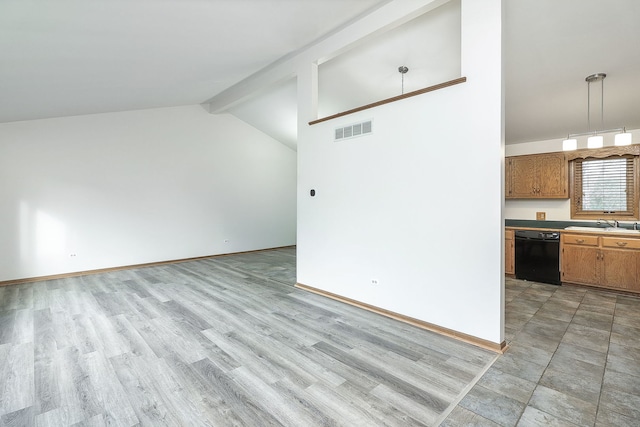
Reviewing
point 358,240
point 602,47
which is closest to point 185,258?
point 358,240

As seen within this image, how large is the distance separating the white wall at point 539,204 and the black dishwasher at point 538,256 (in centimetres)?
75

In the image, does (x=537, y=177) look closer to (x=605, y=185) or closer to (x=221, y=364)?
(x=605, y=185)

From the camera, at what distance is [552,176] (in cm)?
493

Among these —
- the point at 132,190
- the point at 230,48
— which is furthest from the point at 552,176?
the point at 132,190

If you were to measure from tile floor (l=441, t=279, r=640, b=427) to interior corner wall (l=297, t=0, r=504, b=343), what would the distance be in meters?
0.40

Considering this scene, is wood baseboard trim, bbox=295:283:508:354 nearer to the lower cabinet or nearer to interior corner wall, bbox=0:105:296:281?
the lower cabinet

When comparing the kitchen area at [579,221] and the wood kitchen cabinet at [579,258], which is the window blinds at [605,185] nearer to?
the kitchen area at [579,221]

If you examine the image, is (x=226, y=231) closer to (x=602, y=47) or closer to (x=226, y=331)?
(x=226, y=331)

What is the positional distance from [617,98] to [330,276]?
Result: 4.06m

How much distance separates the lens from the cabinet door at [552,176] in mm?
4824

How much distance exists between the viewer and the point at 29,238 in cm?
493

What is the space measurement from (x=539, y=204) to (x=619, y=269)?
1546 mm

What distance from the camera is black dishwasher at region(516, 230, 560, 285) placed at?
176 inches

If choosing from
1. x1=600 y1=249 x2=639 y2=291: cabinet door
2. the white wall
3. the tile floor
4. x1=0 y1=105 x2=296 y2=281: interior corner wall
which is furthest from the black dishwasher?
x1=0 y1=105 x2=296 y2=281: interior corner wall
